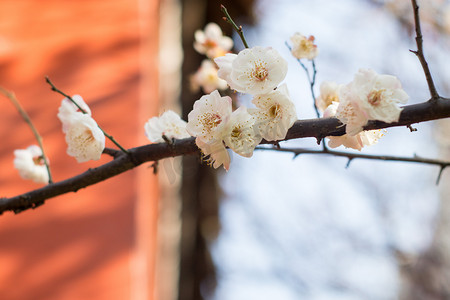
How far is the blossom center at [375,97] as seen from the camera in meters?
0.43

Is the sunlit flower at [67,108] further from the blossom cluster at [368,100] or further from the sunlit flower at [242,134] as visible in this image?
the blossom cluster at [368,100]

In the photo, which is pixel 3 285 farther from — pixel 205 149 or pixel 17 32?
pixel 205 149

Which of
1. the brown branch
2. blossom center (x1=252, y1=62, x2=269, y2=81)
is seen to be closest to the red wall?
the brown branch

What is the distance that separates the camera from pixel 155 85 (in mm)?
1894

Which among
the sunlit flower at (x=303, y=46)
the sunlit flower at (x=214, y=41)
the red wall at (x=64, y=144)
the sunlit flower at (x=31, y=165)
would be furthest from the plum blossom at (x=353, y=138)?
the red wall at (x=64, y=144)

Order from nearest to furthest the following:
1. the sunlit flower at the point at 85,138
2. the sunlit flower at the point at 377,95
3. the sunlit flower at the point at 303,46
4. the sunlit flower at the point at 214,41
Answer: the sunlit flower at the point at 377,95 < the sunlit flower at the point at 85,138 < the sunlit flower at the point at 303,46 < the sunlit flower at the point at 214,41

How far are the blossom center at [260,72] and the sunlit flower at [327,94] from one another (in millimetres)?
174

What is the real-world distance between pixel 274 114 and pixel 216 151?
0.07 meters

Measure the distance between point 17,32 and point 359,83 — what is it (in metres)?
1.48

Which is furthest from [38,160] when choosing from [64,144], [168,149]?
[64,144]

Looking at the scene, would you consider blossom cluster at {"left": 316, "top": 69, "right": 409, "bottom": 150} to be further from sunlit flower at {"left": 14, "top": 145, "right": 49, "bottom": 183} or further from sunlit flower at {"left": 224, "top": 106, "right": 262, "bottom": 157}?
sunlit flower at {"left": 14, "top": 145, "right": 49, "bottom": 183}

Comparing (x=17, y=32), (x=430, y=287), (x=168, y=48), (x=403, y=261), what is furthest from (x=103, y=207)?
(x=430, y=287)

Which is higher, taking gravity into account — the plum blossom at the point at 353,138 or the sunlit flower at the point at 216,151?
the sunlit flower at the point at 216,151

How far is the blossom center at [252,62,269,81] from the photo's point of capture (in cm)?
47
